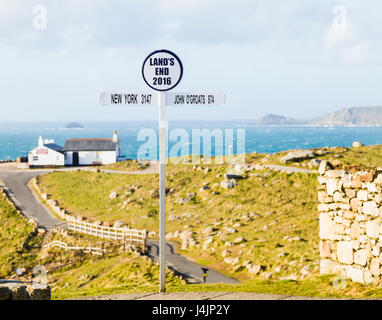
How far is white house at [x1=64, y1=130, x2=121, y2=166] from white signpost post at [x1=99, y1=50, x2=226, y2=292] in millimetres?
55135

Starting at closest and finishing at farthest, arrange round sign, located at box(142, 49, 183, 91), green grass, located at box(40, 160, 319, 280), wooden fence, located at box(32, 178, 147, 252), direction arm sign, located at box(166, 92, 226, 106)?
1. round sign, located at box(142, 49, 183, 91)
2. direction arm sign, located at box(166, 92, 226, 106)
3. green grass, located at box(40, 160, 319, 280)
4. wooden fence, located at box(32, 178, 147, 252)

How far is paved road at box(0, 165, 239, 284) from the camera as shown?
2342cm

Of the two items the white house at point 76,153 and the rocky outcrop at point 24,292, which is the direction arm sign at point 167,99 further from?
the white house at point 76,153

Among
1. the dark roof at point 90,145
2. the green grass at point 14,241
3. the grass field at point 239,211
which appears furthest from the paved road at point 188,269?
the dark roof at point 90,145

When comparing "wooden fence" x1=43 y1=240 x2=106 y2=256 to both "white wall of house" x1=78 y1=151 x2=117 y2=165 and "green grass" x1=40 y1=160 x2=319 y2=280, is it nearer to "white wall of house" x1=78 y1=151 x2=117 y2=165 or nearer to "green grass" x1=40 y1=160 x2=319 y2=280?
"green grass" x1=40 y1=160 x2=319 y2=280

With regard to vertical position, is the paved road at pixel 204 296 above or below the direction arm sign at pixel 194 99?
below

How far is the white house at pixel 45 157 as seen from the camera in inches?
2477

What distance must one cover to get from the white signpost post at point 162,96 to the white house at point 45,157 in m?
54.7

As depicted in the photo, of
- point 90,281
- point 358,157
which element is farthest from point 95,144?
point 90,281

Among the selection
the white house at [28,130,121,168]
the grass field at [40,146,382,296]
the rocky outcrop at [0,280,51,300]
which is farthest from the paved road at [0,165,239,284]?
the rocky outcrop at [0,280,51,300]

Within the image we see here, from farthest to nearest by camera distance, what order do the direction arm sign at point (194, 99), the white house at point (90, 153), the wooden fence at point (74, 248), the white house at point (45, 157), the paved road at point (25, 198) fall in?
the white house at point (90, 153) < the white house at point (45, 157) < the paved road at point (25, 198) < the wooden fence at point (74, 248) < the direction arm sign at point (194, 99)

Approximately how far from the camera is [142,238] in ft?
102

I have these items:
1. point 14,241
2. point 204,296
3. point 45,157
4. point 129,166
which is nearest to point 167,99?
point 204,296

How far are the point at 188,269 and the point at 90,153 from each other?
4220 centimetres
